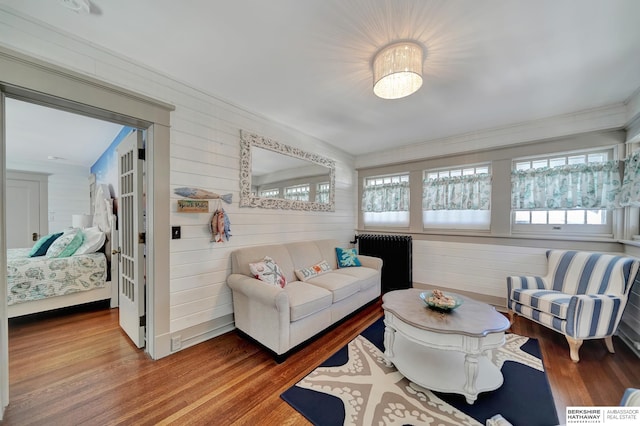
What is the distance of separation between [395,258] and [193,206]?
3297 mm

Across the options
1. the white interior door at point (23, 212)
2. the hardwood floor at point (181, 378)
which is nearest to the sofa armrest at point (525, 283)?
the hardwood floor at point (181, 378)

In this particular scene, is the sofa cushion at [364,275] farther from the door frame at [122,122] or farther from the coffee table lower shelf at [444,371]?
the door frame at [122,122]

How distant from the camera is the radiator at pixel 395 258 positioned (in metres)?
3.98

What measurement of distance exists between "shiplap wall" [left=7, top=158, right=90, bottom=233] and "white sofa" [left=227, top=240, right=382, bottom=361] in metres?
5.36

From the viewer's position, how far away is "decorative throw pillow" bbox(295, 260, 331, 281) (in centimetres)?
299

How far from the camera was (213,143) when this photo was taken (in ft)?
8.22

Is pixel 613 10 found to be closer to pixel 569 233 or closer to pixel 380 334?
pixel 569 233

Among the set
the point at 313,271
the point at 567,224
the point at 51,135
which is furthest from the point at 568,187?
the point at 51,135

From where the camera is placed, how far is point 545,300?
237cm

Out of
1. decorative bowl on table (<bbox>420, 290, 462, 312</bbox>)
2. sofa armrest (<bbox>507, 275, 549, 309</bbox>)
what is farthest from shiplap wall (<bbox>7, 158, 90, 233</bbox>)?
sofa armrest (<bbox>507, 275, 549, 309</bbox>)

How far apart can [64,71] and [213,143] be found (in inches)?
44.2

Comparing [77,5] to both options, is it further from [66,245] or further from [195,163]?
[66,245]

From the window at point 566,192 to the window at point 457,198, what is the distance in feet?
1.13

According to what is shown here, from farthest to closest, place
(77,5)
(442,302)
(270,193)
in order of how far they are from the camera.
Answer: (270,193) → (442,302) → (77,5)
